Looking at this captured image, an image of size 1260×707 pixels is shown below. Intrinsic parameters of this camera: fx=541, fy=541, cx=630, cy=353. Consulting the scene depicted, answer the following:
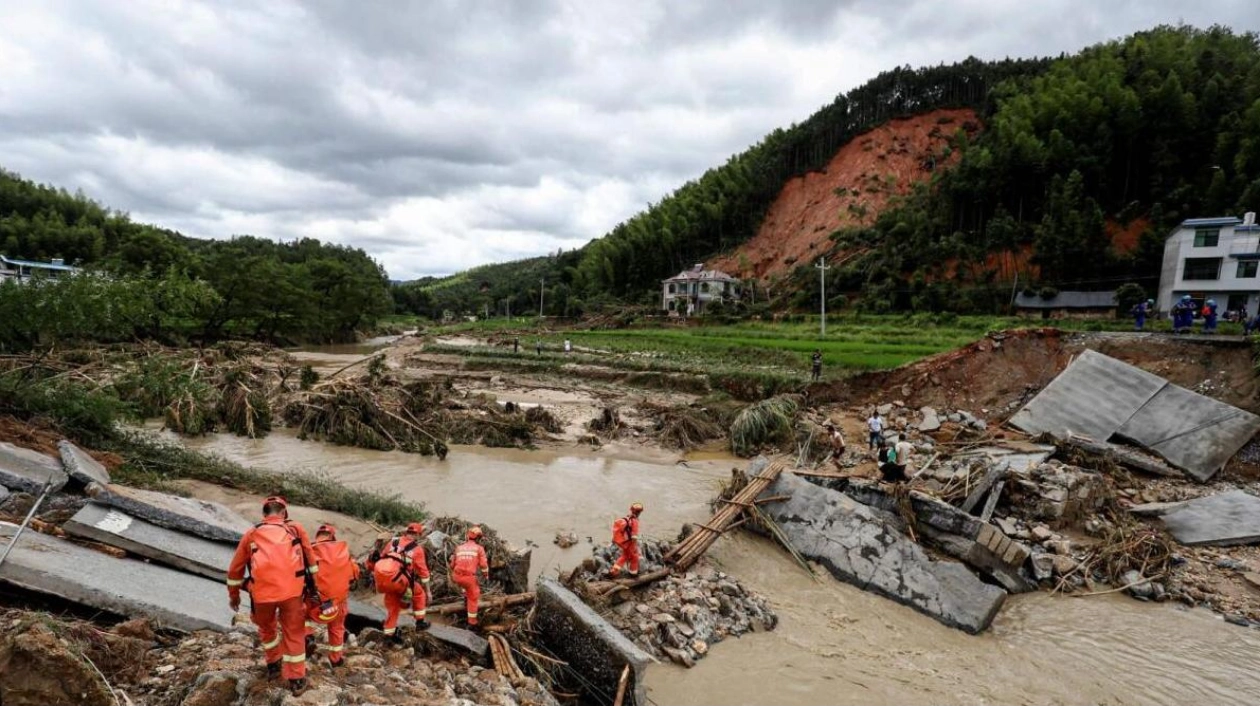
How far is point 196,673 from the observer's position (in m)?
4.31

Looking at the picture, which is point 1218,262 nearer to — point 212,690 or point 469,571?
point 469,571

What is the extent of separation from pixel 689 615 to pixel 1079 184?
5424 centimetres

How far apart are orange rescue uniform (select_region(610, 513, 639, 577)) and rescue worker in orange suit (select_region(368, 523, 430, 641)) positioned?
276cm

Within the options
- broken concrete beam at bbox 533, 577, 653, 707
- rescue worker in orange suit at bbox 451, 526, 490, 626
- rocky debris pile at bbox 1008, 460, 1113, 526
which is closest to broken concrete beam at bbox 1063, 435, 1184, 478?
rocky debris pile at bbox 1008, 460, 1113, 526

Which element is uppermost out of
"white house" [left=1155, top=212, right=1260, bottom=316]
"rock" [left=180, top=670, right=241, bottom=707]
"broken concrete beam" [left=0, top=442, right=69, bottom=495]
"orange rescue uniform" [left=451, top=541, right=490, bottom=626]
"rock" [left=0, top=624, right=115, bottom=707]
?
"white house" [left=1155, top=212, right=1260, bottom=316]

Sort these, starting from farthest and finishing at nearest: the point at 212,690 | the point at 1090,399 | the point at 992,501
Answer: the point at 1090,399 < the point at 992,501 < the point at 212,690

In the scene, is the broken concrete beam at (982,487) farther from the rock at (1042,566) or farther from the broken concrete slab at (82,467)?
the broken concrete slab at (82,467)

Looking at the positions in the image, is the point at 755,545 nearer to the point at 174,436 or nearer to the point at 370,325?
the point at 174,436

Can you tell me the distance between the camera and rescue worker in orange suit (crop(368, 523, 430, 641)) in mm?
5531

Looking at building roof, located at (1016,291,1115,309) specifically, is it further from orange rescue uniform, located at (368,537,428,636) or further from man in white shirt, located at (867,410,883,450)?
orange rescue uniform, located at (368,537,428,636)

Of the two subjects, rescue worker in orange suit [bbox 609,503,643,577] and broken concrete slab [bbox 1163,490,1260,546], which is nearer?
rescue worker in orange suit [bbox 609,503,643,577]

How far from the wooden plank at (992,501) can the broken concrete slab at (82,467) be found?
14.6 metres

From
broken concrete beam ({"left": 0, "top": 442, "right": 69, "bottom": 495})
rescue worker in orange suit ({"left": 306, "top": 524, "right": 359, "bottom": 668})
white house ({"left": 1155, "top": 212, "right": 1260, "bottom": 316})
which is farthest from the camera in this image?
white house ({"left": 1155, "top": 212, "right": 1260, "bottom": 316})

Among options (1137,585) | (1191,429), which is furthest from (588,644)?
(1191,429)
